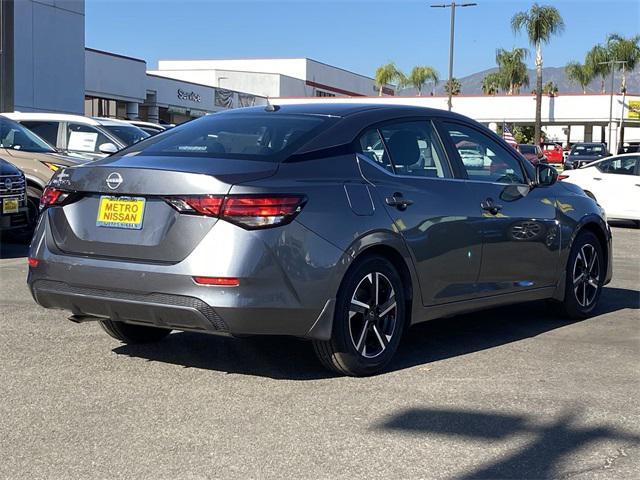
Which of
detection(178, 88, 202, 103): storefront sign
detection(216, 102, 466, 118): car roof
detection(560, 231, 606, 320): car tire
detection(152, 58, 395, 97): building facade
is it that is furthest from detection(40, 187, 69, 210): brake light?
detection(152, 58, 395, 97): building facade

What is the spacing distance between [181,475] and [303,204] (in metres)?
1.67

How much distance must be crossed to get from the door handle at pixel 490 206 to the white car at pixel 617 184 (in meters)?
10.7

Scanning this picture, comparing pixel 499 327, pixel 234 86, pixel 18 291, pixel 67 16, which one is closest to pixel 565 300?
pixel 499 327

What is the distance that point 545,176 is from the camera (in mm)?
6855

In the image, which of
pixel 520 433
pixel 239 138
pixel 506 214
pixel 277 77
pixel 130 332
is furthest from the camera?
pixel 277 77

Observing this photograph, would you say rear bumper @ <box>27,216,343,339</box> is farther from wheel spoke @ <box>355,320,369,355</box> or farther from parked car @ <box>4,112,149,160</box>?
parked car @ <box>4,112,149,160</box>

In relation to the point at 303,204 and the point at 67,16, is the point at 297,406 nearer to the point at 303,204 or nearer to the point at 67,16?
the point at 303,204

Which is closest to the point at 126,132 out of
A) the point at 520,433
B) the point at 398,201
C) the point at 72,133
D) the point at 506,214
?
the point at 72,133

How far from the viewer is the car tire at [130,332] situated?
5.84m

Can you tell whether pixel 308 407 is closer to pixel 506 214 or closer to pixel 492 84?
pixel 506 214

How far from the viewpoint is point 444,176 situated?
5.87 metres

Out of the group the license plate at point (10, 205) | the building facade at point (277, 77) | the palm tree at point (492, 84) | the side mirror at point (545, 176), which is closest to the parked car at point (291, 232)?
the side mirror at point (545, 176)

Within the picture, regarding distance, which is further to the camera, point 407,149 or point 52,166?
point 52,166

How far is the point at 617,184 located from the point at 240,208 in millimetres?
13120
